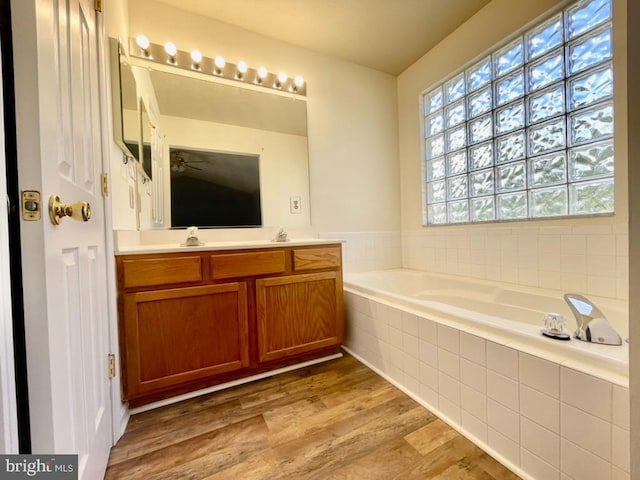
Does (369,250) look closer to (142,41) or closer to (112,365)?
(112,365)

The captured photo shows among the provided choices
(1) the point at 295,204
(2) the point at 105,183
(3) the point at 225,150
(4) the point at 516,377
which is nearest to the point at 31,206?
(2) the point at 105,183

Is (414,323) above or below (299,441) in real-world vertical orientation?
above

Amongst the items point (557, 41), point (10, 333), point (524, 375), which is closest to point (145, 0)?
point (10, 333)

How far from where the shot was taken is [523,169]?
6.06 ft

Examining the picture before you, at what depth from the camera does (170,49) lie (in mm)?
1895

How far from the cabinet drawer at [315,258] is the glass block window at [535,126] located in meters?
1.19

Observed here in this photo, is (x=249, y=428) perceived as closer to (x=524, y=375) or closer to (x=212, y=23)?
(x=524, y=375)

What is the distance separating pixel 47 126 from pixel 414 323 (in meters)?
1.55

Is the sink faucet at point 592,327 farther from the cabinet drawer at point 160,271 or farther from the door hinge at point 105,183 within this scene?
the door hinge at point 105,183

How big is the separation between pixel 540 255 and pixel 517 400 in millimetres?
1133

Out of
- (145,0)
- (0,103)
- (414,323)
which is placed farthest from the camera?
(145,0)

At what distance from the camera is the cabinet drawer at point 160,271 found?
4.28 ft

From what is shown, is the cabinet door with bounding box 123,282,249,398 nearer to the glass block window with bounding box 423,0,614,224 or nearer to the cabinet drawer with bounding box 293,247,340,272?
the cabinet drawer with bounding box 293,247,340,272

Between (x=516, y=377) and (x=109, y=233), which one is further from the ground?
(x=109, y=233)
